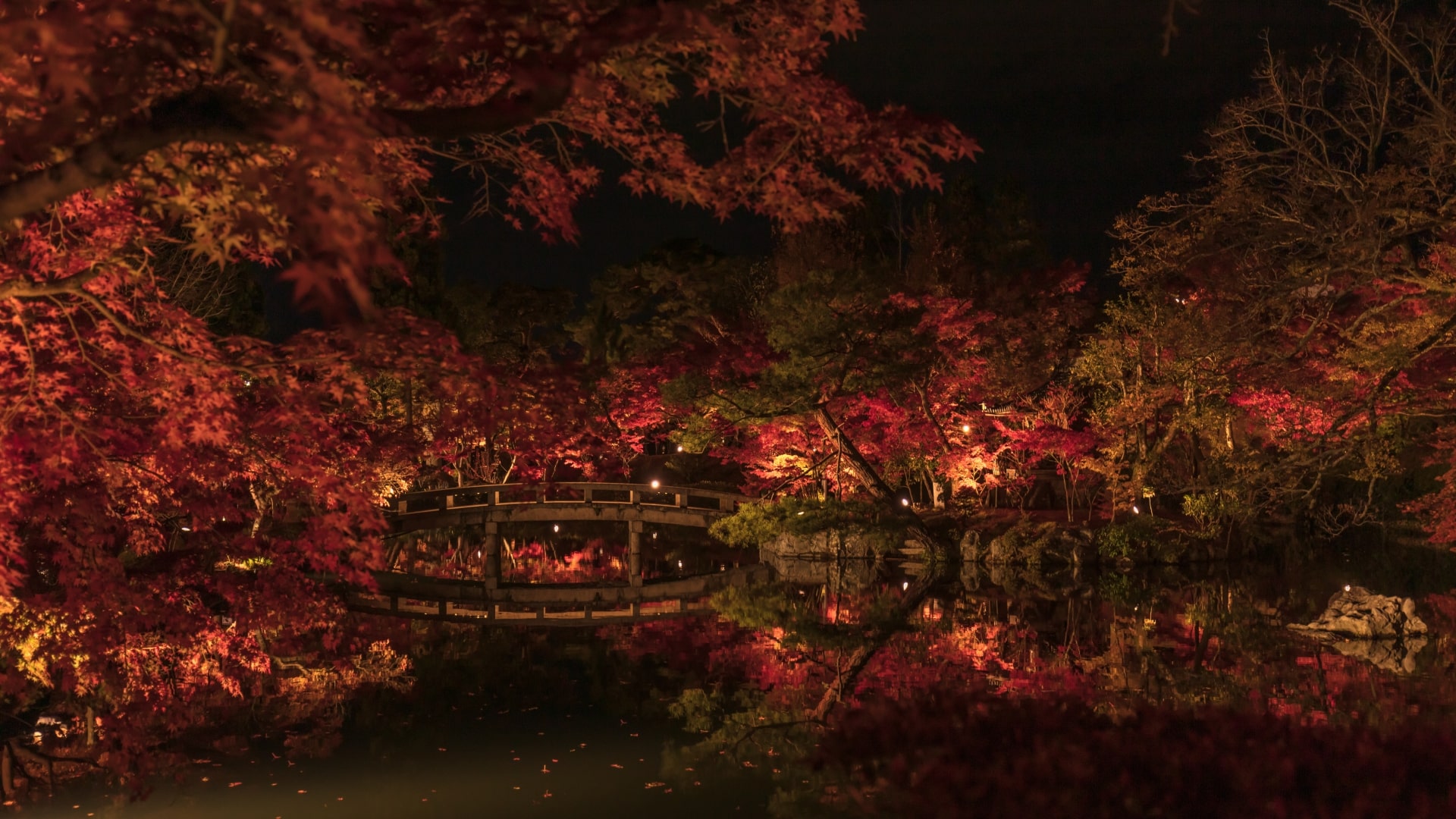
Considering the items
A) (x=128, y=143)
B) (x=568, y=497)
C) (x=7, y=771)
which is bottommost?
(x=7, y=771)

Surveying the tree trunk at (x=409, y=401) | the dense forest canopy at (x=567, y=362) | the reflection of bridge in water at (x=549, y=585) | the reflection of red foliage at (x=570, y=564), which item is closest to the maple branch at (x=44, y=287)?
the dense forest canopy at (x=567, y=362)

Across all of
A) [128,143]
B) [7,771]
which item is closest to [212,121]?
[128,143]

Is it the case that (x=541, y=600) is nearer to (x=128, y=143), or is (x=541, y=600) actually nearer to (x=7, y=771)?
(x=7, y=771)

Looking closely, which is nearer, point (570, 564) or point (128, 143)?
point (128, 143)

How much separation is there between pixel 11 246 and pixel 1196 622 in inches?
500

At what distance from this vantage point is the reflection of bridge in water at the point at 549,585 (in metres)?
16.5

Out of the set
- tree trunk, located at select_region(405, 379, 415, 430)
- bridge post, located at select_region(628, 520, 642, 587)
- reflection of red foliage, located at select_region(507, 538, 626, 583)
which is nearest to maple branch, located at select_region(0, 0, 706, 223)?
reflection of red foliage, located at select_region(507, 538, 626, 583)

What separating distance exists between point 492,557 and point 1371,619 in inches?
531

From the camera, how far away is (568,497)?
22359 millimetres

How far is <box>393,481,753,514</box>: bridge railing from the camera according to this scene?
66.6 ft

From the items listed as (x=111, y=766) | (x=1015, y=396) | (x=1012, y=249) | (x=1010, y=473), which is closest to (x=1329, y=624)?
(x=1010, y=473)

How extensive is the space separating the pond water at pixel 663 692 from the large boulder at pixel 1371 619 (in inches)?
11.8

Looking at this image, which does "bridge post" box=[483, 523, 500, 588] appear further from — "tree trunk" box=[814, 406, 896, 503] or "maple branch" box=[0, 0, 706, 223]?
"maple branch" box=[0, 0, 706, 223]

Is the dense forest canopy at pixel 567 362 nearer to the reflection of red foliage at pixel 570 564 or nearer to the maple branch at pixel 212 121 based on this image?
the maple branch at pixel 212 121
